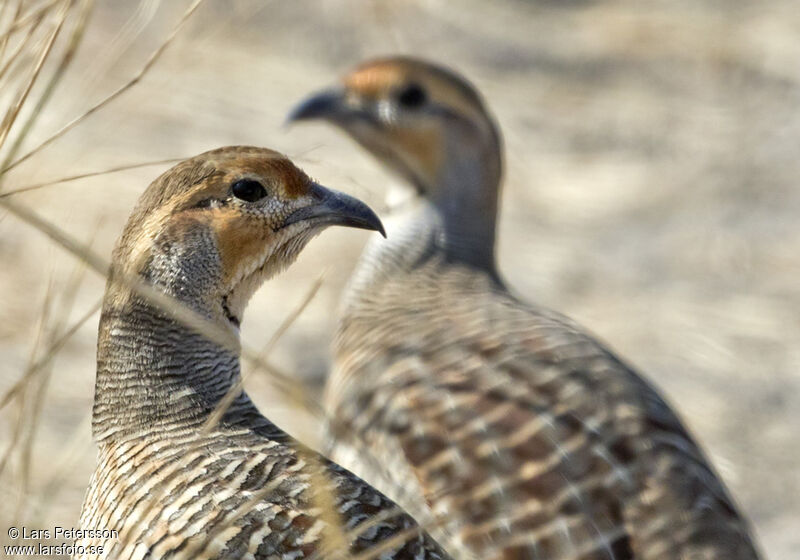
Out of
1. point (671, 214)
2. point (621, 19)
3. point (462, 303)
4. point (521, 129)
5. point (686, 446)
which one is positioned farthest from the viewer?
point (621, 19)


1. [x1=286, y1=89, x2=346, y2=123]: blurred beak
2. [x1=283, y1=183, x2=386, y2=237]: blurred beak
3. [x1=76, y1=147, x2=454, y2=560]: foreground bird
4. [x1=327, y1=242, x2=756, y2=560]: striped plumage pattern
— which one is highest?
[x1=286, y1=89, x2=346, y2=123]: blurred beak

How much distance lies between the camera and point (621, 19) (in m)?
10.7

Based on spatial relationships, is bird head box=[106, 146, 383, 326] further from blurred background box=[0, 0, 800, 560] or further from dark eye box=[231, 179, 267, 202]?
blurred background box=[0, 0, 800, 560]

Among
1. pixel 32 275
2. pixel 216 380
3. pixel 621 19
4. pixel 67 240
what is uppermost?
pixel 621 19

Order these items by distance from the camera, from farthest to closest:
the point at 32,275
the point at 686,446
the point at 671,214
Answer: the point at 671,214, the point at 32,275, the point at 686,446

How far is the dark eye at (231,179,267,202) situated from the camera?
11.1 ft

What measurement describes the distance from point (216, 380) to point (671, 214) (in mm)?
6109

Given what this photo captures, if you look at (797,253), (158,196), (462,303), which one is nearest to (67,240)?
(158,196)

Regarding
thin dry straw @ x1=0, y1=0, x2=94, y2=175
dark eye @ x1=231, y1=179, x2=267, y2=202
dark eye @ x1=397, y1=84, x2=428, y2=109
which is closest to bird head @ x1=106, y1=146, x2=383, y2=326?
dark eye @ x1=231, y1=179, x2=267, y2=202

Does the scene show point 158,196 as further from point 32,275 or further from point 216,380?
point 32,275

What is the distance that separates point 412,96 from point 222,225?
8.00 ft

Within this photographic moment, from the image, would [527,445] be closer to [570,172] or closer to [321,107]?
[321,107]

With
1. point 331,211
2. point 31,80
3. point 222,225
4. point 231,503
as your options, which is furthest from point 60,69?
Result: point 231,503

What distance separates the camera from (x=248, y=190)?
11.2 feet
